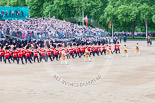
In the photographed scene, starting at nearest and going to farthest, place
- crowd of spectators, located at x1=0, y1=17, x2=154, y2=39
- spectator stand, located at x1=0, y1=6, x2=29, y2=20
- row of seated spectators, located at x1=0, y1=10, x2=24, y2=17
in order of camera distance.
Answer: crowd of spectators, located at x1=0, y1=17, x2=154, y2=39 → row of seated spectators, located at x1=0, y1=10, x2=24, y2=17 → spectator stand, located at x1=0, y1=6, x2=29, y2=20

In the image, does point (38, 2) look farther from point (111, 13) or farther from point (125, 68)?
point (125, 68)

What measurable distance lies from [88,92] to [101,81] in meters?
3.89

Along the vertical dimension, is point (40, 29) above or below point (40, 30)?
above

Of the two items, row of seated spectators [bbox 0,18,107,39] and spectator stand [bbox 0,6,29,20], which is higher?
spectator stand [bbox 0,6,29,20]

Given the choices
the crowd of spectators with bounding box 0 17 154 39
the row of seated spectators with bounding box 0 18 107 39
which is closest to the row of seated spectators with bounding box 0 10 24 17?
the crowd of spectators with bounding box 0 17 154 39

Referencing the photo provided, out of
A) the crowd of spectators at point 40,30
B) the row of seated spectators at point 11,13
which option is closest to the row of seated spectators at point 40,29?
the crowd of spectators at point 40,30

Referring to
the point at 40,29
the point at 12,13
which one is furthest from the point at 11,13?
the point at 40,29

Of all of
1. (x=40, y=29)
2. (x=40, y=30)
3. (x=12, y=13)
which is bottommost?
(x=40, y=30)

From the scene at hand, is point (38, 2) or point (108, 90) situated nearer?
point (108, 90)

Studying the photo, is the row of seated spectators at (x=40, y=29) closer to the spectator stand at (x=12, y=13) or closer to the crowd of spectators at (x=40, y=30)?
the crowd of spectators at (x=40, y=30)

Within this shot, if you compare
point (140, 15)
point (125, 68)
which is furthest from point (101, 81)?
point (140, 15)

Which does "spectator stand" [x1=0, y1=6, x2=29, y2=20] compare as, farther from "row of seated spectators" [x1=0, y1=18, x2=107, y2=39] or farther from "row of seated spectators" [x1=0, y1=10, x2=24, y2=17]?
"row of seated spectators" [x1=0, y1=18, x2=107, y2=39]

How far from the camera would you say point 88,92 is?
2050 centimetres

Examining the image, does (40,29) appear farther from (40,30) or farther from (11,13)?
(11,13)
